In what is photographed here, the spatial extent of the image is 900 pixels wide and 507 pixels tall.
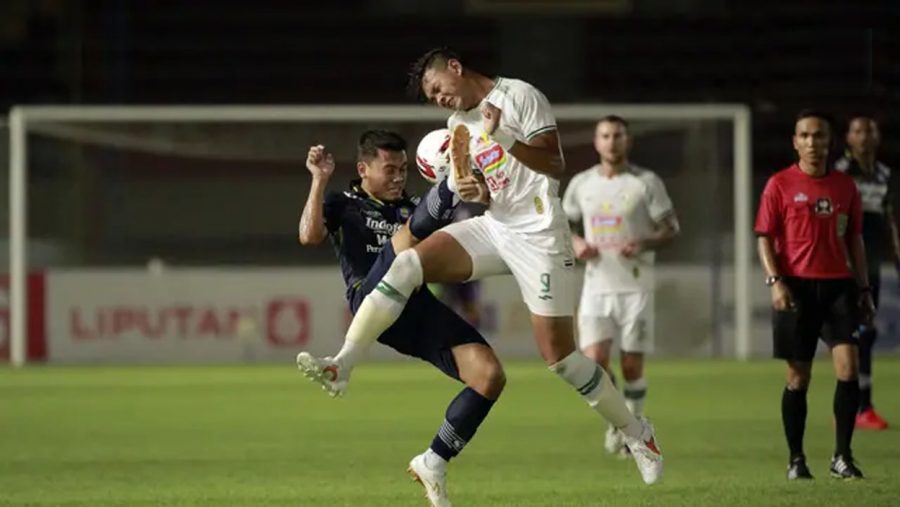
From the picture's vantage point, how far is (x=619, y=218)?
11.5 m

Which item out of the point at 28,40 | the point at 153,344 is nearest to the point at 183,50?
the point at 28,40

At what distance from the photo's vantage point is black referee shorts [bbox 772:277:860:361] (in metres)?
9.06

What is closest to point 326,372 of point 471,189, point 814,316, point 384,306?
point 384,306

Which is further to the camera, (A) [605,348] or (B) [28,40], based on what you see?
(B) [28,40]

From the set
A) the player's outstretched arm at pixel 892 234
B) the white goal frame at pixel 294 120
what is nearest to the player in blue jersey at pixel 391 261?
the player's outstretched arm at pixel 892 234

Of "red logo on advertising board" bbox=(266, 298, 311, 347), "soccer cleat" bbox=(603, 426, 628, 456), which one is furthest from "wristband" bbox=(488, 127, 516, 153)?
"red logo on advertising board" bbox=(266, 298, 311, 347)

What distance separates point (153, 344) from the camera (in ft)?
63.2

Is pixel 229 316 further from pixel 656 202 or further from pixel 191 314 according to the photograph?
pixel 656 202

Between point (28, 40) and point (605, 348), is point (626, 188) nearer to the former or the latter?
point (605, 348)

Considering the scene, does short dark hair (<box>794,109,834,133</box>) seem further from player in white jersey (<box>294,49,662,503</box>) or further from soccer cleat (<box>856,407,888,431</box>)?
soccer cleat (<box>856,407,888,431</box>)

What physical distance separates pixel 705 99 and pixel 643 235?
1409 centimetres

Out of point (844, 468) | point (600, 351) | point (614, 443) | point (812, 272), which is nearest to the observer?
point (844, 468)

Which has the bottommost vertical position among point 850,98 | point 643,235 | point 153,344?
point 153,344

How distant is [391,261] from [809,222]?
2447 millimetres
